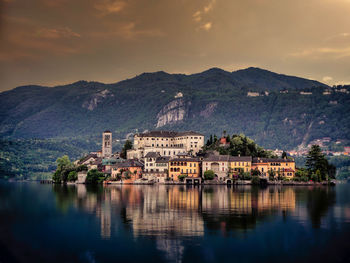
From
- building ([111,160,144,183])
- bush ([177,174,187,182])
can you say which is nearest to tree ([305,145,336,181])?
bush ([177,174,187,182])

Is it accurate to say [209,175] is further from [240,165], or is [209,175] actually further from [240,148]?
[240,148]

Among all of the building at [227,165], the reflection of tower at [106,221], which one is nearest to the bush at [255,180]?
the building at [227,165]

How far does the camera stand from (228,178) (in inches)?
4203

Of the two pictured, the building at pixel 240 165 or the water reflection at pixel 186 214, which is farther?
the building at pixel 240 165

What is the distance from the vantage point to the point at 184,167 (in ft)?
363

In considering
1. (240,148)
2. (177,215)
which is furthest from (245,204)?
(240,148)

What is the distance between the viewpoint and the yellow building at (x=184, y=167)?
11031 cm

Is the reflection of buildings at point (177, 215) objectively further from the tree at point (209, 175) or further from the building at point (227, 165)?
the building at point (227, 165)

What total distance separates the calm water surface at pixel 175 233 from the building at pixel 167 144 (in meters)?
74.0

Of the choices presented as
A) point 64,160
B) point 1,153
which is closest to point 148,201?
point 64,160

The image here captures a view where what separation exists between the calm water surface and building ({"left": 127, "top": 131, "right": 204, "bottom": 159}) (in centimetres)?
7405

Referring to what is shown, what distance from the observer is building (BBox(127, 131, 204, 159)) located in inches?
5217

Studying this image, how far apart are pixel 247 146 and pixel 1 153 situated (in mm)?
88207

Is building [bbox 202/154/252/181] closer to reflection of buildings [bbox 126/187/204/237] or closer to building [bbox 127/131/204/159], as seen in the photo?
building [bbox 127/131/204/159]
